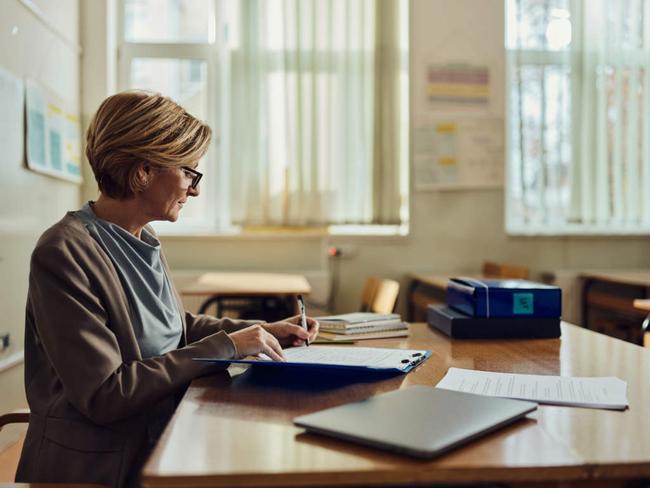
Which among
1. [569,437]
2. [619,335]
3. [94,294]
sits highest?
[94,294]

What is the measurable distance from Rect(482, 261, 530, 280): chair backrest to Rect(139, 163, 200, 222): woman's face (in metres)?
2.44

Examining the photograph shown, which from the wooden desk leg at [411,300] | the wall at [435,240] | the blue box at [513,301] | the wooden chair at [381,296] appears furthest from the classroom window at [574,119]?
the blue box at [513,301]

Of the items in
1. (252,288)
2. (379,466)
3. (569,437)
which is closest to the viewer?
(379,466)

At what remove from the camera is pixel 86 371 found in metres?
1.12

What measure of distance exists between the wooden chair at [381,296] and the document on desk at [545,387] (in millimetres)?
1764

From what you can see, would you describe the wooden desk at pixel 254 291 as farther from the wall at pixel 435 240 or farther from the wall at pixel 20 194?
the wall at pixel 20 194

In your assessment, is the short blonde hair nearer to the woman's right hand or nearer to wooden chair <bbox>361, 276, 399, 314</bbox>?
the woman's right hand

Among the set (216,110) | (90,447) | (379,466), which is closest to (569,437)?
(379,466)

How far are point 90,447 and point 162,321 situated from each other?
30 centimetres

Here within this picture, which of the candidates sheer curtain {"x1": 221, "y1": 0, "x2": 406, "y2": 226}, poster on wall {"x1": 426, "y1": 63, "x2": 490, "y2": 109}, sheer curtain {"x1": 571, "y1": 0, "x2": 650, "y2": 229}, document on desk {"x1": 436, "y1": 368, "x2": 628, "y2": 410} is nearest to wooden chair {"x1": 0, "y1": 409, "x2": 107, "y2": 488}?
document on desk {"x1": 436, "y1": 368, "x2": 628, "y2": 410}

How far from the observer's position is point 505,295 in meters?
1.74

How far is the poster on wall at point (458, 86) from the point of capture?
473cm

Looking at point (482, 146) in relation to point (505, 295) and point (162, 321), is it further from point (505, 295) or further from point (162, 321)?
point (162, 321)

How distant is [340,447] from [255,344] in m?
0.46
